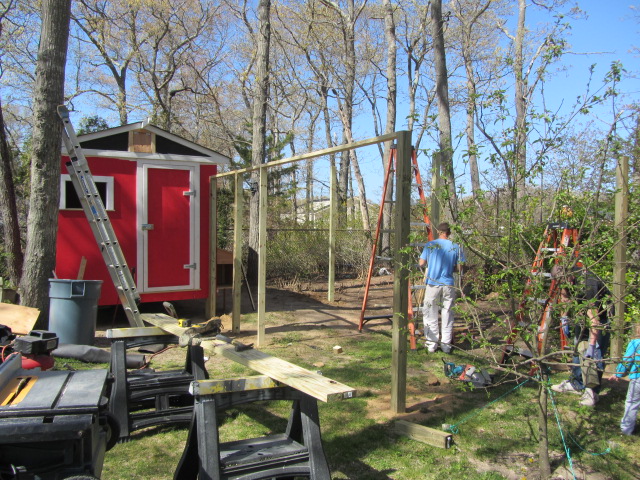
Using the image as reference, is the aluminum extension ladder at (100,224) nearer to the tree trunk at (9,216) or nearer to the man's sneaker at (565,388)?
the tree trunk at (9,216)

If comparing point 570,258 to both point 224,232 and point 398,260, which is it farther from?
point 224,232

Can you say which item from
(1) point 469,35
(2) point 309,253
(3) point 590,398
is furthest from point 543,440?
(1) point 469,35

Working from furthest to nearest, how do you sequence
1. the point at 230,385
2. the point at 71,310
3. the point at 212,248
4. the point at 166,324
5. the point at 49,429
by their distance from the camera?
the point at 212,248, the point at 71,310, the point at 166,324, the point at 230,385, the point at 49,429

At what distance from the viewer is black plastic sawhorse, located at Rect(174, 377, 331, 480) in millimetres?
2797

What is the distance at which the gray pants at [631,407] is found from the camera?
154 inches

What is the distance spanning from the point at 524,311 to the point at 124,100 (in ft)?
77.4

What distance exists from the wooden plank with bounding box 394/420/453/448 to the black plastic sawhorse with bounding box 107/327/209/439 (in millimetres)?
1738

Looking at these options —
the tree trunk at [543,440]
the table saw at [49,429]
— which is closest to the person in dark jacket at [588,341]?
the tree trunk at [543,440]

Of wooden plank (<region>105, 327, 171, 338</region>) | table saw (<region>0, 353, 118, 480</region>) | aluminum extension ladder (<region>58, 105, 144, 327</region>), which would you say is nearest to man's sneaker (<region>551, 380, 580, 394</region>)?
wooden plank (<region>105, 327, 171, 338</region>)

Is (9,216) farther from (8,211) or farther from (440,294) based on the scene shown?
(440,294)

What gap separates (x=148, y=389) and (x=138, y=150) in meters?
5.35

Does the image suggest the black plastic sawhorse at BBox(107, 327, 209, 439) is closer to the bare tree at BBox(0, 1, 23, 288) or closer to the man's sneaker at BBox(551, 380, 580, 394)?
the man's sneaker at BBox(551, 380, 580, 394)

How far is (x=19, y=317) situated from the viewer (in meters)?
6.31

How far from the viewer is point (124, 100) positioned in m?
23.4
